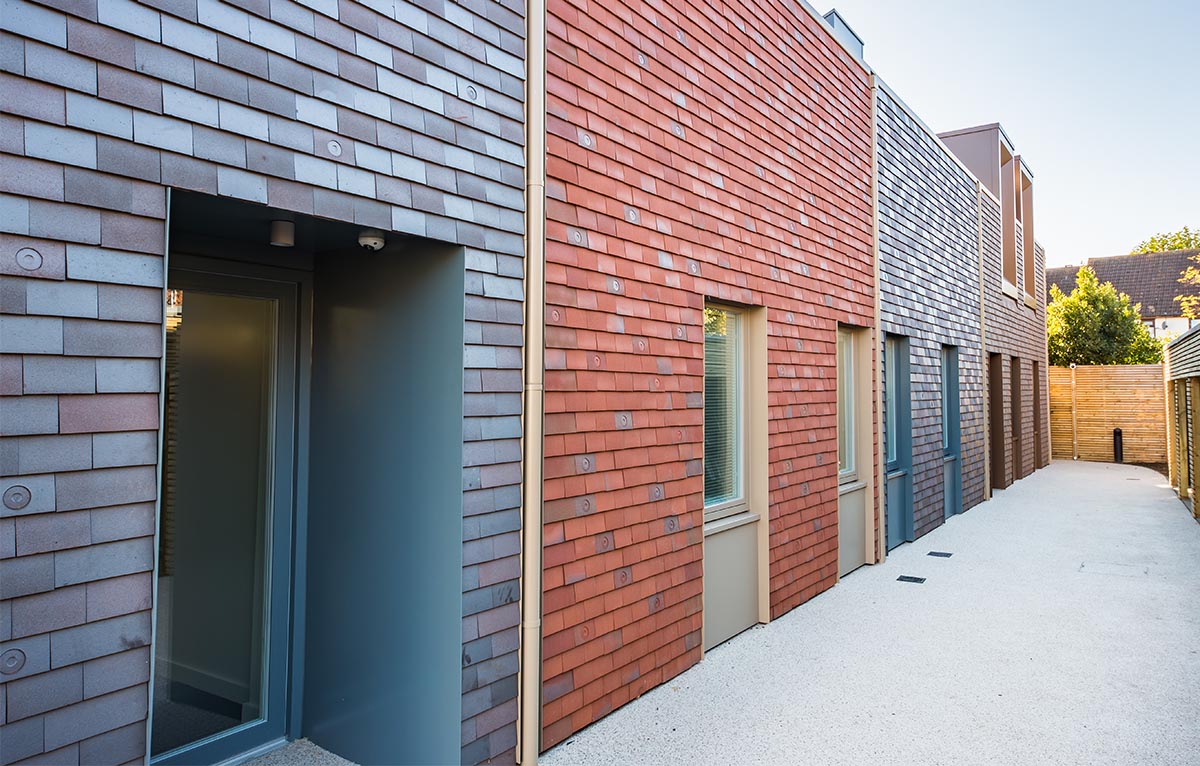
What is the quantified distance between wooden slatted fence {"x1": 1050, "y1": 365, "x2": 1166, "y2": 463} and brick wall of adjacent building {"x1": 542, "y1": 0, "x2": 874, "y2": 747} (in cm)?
1527

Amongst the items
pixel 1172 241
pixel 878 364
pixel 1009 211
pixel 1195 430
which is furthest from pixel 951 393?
pixel 1172 241

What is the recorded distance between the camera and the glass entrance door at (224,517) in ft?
10.2

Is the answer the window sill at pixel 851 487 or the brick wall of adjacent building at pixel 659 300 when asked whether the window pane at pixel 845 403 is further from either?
the brick wall of adjacent building at pixel 659 300

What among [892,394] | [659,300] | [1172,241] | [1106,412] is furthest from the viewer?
[1172,241]

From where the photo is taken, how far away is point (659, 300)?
4.12 m

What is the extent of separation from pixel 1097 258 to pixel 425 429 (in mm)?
43818

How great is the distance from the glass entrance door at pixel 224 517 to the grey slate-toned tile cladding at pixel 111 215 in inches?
41.9

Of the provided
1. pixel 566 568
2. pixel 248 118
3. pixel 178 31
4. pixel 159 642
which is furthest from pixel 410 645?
pixel 178 31

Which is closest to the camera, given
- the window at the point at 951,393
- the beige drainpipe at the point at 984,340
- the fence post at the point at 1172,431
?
the window at the point at 951,393

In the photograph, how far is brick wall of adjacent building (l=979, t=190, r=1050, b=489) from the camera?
12266 millimetres

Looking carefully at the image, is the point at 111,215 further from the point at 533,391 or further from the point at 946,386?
the point at 946,386

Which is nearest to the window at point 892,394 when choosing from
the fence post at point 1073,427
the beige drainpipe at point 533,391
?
the beige drainpipe at point 533,391

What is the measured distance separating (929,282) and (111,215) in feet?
29.8

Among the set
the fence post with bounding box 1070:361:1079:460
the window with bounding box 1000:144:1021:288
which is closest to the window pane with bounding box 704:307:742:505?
the window with bounding box 1000:144:1021:288
